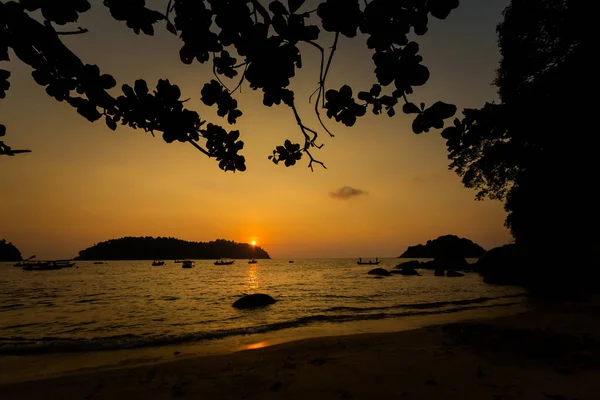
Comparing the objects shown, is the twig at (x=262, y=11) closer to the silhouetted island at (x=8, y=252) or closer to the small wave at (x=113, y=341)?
the small wave at (x=113, y=341)

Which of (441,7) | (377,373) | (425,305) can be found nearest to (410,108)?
(441,7)

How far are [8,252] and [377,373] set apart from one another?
245857 mm

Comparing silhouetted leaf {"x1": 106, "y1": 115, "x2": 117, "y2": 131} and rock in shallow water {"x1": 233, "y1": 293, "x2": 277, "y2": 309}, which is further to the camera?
rock in shallow water {"x1": 233, "y1": 293, "x2": 277, "y2": 309}

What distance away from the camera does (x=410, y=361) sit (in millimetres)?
6527

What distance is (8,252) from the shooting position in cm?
18462

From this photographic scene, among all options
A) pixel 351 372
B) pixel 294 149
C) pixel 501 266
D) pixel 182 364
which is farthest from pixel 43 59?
pixel 501 266

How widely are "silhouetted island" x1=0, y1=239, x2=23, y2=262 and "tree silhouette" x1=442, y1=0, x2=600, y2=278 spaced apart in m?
241

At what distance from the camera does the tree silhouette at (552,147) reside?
12.8m

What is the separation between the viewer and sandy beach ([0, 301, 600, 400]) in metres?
4.93

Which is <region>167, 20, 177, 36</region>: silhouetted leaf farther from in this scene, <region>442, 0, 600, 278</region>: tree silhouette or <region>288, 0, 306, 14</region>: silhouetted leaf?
<region>442, 0, 600, 278</region>: tree silhouette

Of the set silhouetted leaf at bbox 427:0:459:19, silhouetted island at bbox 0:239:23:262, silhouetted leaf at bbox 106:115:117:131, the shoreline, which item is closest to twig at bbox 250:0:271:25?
silhouetted leaf at bbox 427:0:459:19

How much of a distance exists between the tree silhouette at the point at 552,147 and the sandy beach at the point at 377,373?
498 cm

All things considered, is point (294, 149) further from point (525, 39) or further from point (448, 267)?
point (448, 267)

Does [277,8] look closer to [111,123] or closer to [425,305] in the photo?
[111,123]
